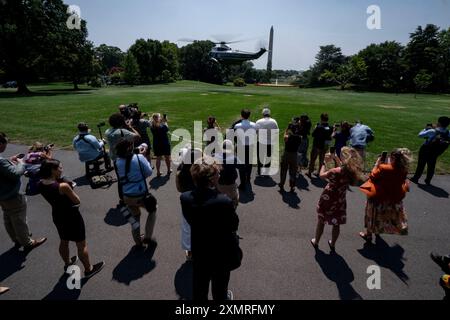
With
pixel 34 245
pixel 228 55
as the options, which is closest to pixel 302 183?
pixel 34 245

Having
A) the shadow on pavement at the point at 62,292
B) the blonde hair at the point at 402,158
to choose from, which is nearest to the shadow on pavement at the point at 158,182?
the shadow on pavement at the point at 62,292

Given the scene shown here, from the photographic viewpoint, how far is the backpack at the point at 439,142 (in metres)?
7.80

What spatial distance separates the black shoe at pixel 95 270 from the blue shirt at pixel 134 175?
1.23 metres

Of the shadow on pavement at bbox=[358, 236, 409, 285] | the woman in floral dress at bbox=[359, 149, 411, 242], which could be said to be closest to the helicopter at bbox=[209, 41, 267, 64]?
the woman in floral dress at bbox=[359, 149, 411, 242]

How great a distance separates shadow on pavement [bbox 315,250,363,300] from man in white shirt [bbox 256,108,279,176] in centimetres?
396

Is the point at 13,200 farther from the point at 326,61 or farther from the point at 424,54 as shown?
the point at 326,61

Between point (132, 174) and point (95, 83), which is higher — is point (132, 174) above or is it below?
below

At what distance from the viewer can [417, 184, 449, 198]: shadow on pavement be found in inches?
293

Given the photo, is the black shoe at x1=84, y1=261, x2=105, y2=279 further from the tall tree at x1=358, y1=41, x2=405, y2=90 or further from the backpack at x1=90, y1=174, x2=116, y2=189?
the tall tree at x1=358, y1=41, x2=405, y2=90

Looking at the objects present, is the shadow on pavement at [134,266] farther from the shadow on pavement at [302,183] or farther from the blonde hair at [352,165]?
the shadow on pavement at [302,183]

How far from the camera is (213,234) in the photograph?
2.82m

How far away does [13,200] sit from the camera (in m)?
4.50

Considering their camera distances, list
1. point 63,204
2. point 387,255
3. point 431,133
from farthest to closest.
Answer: point 431,133, point 387,255, point 63,204

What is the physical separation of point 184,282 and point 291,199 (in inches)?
149
